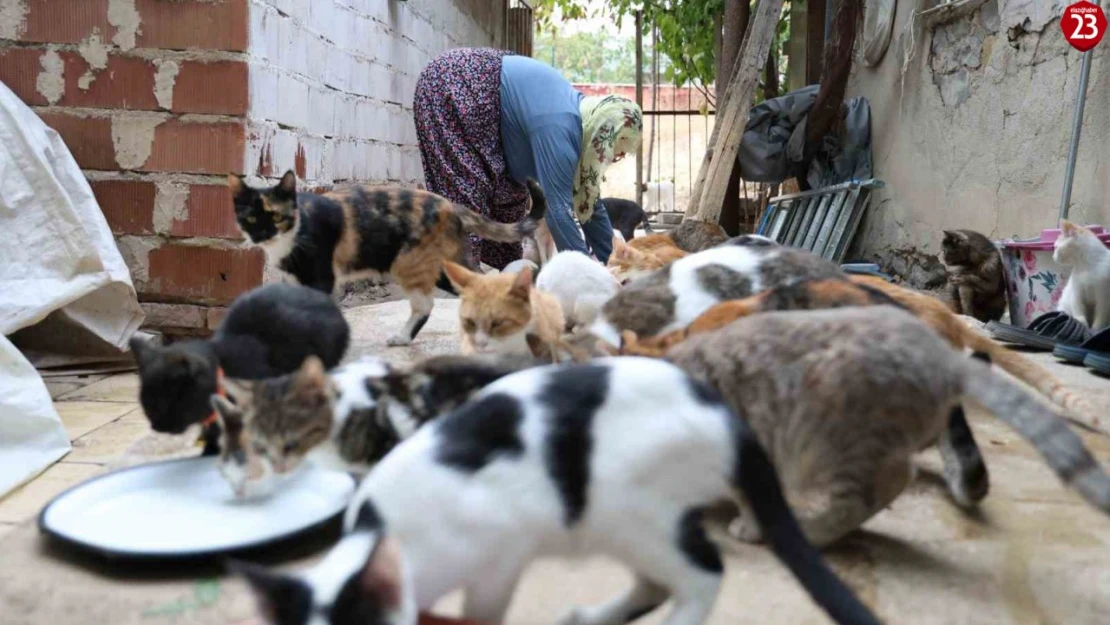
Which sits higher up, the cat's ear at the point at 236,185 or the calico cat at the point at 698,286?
the cat's ear at the point at 236,185

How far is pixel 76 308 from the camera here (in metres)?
3.76

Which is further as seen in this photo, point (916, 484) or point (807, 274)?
point (807, 274)

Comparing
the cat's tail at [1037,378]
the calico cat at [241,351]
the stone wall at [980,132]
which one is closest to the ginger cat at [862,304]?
the cat's tail at [1037,378]

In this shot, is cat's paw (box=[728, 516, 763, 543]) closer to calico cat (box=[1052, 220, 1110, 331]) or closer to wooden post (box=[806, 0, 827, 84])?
calico cat (box=[1052, 220, 1110, 331])

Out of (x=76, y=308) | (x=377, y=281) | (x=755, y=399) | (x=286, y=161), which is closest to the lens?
(x=755, y=399)

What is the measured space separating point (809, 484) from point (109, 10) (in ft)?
11.9

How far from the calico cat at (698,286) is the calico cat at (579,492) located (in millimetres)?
1330

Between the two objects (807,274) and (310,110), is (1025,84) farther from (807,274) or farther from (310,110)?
(310,110)

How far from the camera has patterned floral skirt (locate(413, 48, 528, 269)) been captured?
510 cm

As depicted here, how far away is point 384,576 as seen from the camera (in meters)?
1.04

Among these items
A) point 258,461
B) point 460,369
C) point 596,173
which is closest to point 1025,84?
point 596,173

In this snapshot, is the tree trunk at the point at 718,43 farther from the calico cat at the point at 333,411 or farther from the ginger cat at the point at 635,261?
the calico cat at the point at 333,411

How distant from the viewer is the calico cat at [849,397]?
5.05 ft

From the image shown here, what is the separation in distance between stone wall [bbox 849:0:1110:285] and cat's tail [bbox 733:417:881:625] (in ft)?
12.3
